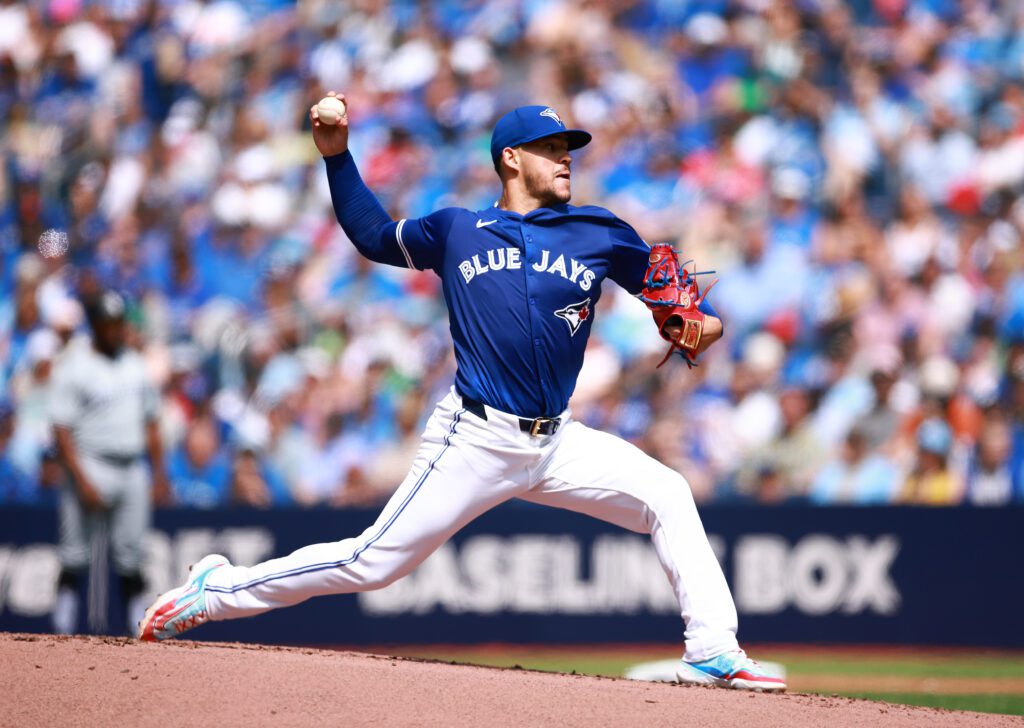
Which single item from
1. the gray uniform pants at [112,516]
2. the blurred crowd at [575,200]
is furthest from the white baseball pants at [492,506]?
the blurred crowd at [575,200]

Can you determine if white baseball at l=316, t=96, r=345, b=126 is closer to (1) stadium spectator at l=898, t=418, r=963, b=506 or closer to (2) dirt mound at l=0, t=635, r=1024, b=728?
(2) dirt mound at l=0, t=635, r=1024, b=728

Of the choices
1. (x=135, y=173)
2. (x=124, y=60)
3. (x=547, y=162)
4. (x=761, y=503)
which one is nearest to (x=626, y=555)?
(x=761, y=503)

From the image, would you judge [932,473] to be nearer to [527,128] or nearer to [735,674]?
[735,674]

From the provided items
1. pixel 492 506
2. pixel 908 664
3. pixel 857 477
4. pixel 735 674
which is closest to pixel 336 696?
pixel 492 506

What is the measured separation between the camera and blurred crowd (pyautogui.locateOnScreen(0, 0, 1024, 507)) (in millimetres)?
10016

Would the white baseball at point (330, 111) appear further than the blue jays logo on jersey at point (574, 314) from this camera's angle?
Yes

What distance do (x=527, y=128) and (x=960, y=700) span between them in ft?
14.4

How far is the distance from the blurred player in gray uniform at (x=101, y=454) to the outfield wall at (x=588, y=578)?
72 cm

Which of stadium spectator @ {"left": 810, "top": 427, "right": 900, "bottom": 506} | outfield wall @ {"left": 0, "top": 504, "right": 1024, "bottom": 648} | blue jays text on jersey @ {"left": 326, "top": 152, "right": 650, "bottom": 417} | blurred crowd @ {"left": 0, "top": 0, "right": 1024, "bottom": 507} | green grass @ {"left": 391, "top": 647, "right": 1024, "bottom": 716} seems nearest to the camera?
blue jays text on jersey @ {"left": 326, "top": 152, "right": 650, "bottom": 417}

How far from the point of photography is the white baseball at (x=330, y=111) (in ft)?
15.7

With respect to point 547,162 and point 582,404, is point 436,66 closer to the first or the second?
point 582,404

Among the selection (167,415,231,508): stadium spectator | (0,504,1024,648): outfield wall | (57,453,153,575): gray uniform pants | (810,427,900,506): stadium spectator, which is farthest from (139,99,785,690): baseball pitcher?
(810,427,900,506): stadium spectator

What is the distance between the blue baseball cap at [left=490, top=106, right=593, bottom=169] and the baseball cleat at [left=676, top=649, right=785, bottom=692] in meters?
1.98

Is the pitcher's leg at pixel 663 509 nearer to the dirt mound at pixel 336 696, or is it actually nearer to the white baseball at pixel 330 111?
the dirt mound at pixel 336 696
